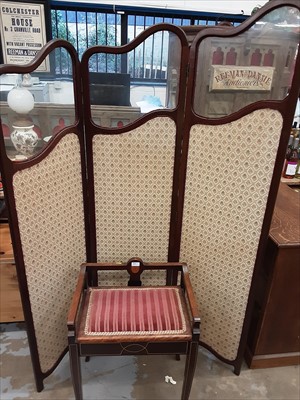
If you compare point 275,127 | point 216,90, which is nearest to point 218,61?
point 216,90

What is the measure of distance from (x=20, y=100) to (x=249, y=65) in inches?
42.8

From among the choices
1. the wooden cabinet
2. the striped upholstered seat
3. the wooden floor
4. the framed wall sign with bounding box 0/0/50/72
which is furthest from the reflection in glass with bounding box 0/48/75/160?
the wooden cabinet

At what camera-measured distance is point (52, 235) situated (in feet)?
4.46

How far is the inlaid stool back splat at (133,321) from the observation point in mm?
1223

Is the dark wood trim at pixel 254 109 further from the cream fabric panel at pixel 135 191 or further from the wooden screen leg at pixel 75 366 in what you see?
the wooden screen leg at pixel 75 366

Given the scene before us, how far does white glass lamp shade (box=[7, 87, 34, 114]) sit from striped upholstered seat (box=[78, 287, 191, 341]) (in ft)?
3.14

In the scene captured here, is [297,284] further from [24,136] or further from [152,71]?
[24,136]

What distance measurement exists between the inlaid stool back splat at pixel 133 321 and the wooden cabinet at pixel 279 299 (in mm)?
409

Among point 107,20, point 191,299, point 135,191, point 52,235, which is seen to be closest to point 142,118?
point 135,191

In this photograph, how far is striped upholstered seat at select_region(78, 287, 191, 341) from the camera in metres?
1.25

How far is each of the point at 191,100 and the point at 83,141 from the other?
471 millimetres

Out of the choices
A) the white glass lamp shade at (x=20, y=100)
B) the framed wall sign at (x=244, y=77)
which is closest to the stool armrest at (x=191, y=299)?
the framed wall sign at (x=244, y=77)

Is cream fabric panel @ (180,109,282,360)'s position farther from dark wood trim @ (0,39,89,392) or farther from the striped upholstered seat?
dark wood trim @ (0,39,89,392)

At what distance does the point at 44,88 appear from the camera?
1856 mm
